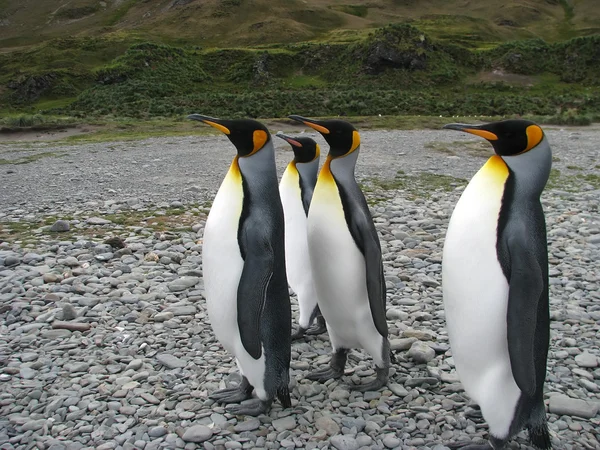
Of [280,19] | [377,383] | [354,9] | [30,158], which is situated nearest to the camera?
[377,383]

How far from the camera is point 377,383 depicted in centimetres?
316

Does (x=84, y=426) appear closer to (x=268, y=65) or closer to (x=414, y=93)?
(x=414, y=93)

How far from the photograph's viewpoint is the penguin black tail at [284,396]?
2.94m

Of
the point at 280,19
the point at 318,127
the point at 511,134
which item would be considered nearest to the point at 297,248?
the point at 318,127

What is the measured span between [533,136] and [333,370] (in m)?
1.69

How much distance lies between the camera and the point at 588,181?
9.39 metres

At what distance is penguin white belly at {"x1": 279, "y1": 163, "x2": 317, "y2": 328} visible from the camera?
12.8 ft

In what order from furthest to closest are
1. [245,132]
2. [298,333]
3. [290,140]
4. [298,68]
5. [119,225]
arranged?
[298,68] < [119,225] < [298,333] < [290,140] < [245,132]

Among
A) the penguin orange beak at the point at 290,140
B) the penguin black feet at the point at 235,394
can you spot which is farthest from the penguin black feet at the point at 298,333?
the penguin orange beak at the point at 290,140

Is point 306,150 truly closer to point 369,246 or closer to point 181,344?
point 369,246

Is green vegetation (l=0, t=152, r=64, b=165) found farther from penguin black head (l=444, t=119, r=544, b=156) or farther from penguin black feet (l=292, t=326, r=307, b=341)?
penguin black head (l=444, t=119, r=544, b=156)

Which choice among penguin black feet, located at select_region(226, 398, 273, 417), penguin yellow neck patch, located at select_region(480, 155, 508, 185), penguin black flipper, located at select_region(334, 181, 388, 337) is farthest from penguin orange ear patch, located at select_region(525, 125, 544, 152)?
penguin black feet, located at select_region(226, 398, 273, 417)

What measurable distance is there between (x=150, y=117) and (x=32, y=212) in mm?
16995

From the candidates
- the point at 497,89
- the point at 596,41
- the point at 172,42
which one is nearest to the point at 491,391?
the point at 497,89
